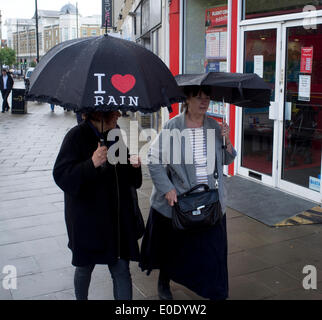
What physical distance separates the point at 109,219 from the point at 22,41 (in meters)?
141

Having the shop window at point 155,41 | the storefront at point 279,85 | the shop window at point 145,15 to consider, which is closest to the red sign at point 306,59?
the storefront at point 279,85

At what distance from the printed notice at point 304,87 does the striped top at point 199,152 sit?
325cm

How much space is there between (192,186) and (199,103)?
62cm

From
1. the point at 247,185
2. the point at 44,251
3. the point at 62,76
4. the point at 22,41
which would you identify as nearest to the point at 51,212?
the point at 44,251

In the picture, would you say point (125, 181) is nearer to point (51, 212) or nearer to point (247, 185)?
point (51, 212)

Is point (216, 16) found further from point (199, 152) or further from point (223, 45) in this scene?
point (199, 152)

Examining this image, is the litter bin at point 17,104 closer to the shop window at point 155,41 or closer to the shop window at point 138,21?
the shop window at point 138,21

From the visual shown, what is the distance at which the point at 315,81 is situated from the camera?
5.93 metres

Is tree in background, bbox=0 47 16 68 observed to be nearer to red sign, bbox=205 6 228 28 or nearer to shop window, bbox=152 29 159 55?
shop window, bbox=152 29 159 55

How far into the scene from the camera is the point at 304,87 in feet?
19.9

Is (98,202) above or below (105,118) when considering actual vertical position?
below

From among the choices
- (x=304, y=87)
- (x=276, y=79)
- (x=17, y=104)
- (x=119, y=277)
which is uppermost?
(x=276, y=79)

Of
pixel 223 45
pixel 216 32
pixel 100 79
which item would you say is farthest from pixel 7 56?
pixel 100 79
